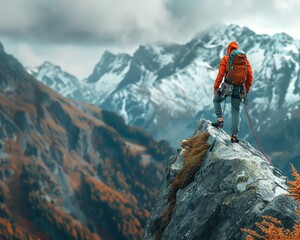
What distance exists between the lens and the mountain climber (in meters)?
21.1

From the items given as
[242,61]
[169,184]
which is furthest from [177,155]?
[242,61]

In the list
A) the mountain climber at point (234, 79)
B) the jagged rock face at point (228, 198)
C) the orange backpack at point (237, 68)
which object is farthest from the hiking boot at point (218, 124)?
the orange backpack at point (237, 68)

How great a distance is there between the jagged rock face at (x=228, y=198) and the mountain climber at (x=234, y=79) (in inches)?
74.6

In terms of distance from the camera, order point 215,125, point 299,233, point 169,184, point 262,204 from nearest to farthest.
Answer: point 299,233, point 262,204, point 169,184, point 215,125

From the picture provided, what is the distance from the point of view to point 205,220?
17438 millimetres

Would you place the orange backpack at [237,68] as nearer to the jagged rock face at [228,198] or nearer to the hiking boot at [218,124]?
the jagged rock face at [228,198]

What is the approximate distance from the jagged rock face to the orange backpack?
2845 mm

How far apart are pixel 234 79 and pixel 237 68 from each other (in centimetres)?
55

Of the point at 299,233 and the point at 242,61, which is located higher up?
the point at 242,61

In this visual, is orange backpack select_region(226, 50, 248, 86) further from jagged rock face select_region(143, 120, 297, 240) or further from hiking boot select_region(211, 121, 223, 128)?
hiking boot select_region(211, 121, 223, 128)

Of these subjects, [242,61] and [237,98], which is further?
[237,98]

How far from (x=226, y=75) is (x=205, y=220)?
7331 millimetres

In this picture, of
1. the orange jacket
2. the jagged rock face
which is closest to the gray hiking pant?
the orange jacket

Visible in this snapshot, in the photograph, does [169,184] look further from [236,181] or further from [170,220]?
[236,181]
